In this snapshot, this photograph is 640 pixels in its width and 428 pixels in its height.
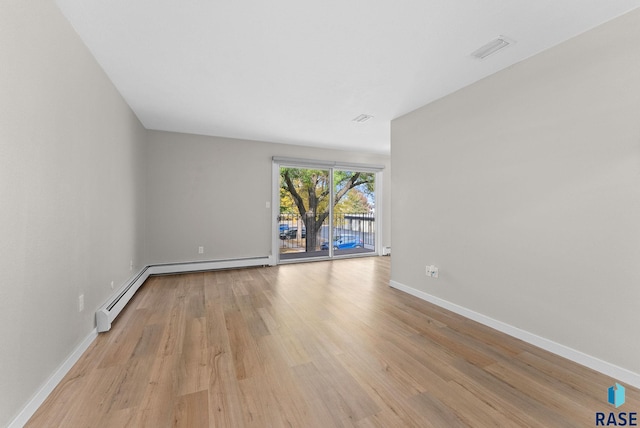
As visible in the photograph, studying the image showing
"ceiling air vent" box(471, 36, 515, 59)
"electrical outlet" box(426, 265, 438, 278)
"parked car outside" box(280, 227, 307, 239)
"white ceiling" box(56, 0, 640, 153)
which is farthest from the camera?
"parked car outside" box(280, 227, 307, 239)

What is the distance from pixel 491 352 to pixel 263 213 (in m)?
4.08

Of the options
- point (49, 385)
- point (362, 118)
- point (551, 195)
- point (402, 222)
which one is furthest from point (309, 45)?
point (49, 385)

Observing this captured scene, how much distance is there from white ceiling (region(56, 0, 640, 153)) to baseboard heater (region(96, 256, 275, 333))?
2.25 m

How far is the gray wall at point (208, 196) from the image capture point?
441 cm

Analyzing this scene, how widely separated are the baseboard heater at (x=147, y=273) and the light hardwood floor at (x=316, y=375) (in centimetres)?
12

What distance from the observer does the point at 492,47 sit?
2084mm

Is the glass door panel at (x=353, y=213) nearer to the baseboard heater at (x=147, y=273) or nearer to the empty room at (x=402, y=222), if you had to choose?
the baseboard heater at (x=147, y=273)

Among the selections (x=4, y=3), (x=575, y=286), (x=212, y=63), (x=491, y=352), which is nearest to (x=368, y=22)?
(x=212, y=63)

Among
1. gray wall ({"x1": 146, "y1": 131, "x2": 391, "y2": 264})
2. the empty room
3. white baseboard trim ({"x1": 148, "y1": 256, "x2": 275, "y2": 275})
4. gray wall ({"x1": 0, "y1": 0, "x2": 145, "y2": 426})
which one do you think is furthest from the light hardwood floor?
gray wall ({"x1": 146, "y1": 131, "x2": 391, "y2": 264})

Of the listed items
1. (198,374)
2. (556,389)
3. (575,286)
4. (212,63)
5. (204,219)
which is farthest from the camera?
(204,219)

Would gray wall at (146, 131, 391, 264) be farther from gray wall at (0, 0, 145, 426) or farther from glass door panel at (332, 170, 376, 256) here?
gray wall at (0, 0, 145, 426)

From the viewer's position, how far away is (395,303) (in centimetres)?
308

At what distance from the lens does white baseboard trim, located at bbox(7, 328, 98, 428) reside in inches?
51.7

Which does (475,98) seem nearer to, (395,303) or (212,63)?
(395,303)
